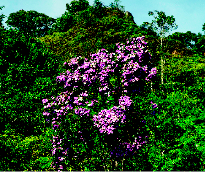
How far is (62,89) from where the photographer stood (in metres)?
6.62

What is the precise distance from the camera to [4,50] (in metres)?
14.5

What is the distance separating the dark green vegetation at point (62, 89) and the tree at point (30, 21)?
26372 mm

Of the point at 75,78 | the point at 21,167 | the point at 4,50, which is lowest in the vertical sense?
the point at 21,167

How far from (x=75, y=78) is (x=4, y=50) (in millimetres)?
10638

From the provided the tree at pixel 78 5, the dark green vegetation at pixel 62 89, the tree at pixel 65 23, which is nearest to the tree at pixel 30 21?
the tree at pixel 78 5

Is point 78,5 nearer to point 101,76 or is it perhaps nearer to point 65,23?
point 65,23

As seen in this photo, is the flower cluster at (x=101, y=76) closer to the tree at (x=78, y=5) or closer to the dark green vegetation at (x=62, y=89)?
the dark green vegetation at (x=62, y=89)

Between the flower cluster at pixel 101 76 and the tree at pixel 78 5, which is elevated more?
the tree at pixel 78 5

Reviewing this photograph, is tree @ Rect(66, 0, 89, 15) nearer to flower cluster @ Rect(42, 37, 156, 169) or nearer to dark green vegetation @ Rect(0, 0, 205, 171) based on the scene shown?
dark green vegetation @ Rect(0, 0, 205, 171)

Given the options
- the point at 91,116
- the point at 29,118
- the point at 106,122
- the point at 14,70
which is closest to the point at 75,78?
the point at 91,116

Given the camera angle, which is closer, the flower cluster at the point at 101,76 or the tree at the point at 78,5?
the flower cluster at the point at 101,76

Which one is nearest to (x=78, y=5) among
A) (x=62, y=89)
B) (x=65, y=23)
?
(x=65, y=23)

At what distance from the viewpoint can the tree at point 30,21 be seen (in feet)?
165

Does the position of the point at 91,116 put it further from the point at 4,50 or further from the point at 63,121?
the point at 4,50
